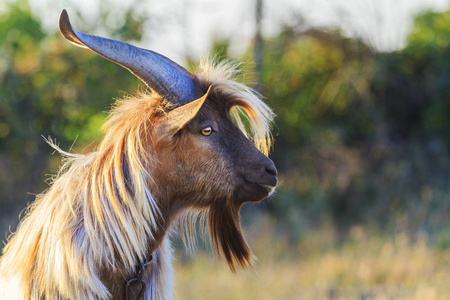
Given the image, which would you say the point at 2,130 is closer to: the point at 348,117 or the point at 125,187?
the point at 348,117

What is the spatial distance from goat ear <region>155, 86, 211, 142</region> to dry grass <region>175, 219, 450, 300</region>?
13.7 ft

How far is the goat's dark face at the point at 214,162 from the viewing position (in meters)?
3.03

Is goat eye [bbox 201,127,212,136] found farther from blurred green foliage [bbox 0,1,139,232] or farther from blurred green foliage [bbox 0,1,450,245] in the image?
blurred green foliage [bbox 0,1,139,232]

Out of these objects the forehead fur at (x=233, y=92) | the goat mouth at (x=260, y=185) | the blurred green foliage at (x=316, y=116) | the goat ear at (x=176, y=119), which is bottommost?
the goat mouth at (x=260, y=185)

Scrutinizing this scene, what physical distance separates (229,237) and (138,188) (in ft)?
3.20

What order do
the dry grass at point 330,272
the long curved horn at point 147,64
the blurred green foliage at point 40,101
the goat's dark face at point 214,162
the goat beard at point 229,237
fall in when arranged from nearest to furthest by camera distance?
the long curved horn at point 147,64 → the goat's dark face at point 214,162 → the goat beard at point 229,237 → the dry grass at point 330,272 → the blurred green foliage at point 40,101

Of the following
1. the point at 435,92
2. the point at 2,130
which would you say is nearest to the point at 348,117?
the point at 435,92

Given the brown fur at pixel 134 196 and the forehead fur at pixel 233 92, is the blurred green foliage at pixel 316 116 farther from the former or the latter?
the brown fur at pixel 134 196

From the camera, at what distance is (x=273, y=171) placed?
321 centimetres

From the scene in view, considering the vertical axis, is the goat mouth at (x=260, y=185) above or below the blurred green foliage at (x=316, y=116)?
below

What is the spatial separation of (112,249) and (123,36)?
31.6ft

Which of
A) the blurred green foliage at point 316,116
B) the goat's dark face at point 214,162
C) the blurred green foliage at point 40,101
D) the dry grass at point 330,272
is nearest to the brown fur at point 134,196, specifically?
the goat's dark face at point 214,162

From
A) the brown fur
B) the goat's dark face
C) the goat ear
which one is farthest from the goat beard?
the goat ear

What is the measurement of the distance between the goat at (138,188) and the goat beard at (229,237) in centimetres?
5
